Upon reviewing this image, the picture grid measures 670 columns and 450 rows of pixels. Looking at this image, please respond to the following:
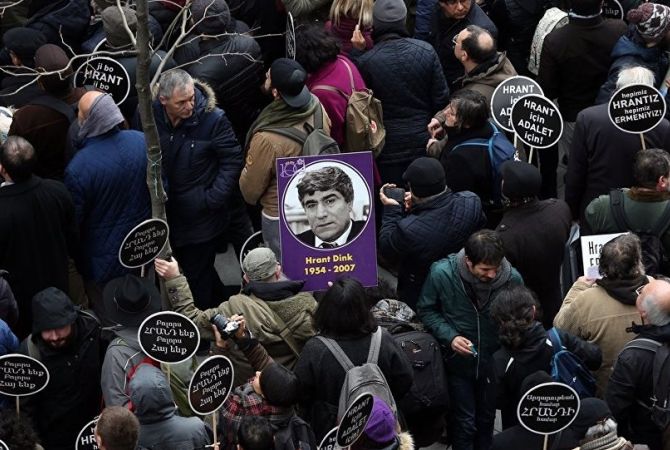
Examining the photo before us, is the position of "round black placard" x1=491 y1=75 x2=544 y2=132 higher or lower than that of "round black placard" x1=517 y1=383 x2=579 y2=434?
higher

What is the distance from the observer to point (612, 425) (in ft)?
21.8

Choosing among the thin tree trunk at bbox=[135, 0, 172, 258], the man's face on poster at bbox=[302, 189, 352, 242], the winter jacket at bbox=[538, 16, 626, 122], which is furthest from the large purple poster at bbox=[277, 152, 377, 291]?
the winter jacket at bbox=[538, 16, 626, 122]

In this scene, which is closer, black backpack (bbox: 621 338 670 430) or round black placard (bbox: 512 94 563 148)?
black backpack (bbox: 621 338 670 430)

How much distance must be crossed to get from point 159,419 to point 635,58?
4.86 m

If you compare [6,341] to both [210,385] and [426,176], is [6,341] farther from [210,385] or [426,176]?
[426,176]

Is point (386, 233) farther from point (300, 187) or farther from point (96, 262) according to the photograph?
point (96, 262)

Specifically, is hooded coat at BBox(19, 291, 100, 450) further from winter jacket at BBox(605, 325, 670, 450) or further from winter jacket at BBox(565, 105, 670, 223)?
winter jacket at BBox(565, 105, 670, 223)

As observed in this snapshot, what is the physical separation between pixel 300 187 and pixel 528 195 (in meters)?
1.44

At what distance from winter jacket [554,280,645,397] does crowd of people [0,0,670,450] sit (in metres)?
0.01

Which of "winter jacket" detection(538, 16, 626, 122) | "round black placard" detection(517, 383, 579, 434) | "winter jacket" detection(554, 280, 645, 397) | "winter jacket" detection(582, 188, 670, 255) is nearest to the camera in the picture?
"round black placard" detection(517, 383, 579, 434)

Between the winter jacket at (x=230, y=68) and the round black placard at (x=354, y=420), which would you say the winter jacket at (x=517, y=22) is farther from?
the round black placard at (x=354, y=420)

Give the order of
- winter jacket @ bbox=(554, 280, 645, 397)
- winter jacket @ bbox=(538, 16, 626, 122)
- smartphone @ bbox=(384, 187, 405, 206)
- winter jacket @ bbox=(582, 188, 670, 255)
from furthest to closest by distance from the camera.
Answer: winter jacket @ bbox=(538, 16, 626, 122) → smartphone @ bbox=(384, 187, 405, 206) → winter jacket @ bbox=(582, 188, 670, 255) → winter jacket @ bbox=(554, 280, 645, 397)

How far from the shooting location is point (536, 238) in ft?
27.5

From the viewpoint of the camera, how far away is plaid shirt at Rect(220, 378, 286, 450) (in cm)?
701
